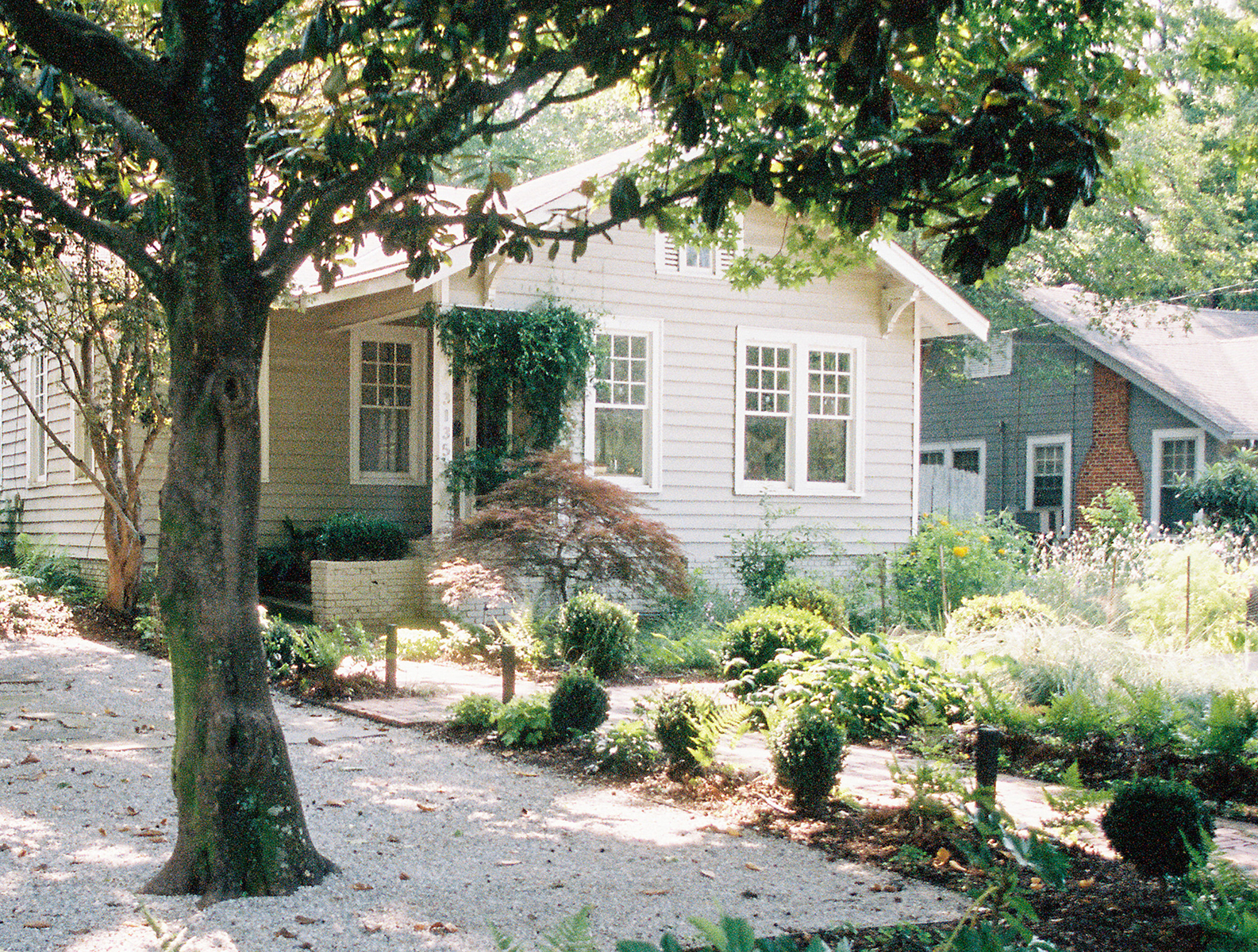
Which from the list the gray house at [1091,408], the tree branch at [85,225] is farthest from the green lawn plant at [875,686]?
the gray house at [1091,408]

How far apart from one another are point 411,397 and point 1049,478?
14.1 m

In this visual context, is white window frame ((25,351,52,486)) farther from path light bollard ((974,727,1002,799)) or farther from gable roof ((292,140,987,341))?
path light bollard ((974,727,1002,799))

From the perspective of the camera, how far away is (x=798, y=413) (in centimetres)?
1527

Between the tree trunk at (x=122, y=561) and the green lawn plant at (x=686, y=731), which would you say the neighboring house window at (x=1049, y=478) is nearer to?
the tree trunk at (x=122, y=561)

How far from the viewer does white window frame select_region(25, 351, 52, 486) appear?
669 inches

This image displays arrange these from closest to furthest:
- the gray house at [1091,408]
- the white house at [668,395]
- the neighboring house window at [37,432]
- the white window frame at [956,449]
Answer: the white house at [668,395] → the neighboring house window at [37,432] → the gray house at [1091,408] → the white window frame at [956,449]

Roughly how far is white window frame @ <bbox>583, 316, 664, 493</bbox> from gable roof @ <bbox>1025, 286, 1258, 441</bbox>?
38.0 feet

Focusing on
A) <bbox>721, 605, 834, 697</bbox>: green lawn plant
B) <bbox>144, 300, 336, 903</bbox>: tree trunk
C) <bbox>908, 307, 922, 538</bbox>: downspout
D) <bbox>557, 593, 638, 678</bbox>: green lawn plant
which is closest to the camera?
<bbox>144, 300, 336, 903</bbox>: tree trunk

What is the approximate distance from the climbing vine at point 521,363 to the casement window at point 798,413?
2704 millimetres

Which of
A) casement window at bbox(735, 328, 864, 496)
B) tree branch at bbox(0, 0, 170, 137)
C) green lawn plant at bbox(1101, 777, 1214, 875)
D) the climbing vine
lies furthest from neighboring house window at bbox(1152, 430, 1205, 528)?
tree branch at bbox(0, 0, 170, 137)

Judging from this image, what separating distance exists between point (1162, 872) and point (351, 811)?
3834 millimetres

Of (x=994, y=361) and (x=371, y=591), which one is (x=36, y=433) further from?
(x=994, y=361)

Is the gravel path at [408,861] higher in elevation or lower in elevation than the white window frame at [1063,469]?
lower

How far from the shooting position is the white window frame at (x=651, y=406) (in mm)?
14141
